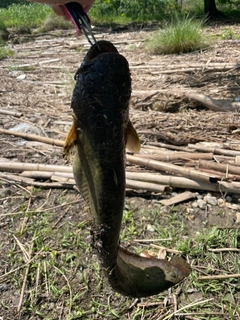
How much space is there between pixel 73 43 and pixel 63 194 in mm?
8594

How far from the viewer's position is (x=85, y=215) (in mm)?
3893

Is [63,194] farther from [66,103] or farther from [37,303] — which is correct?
[66,103]

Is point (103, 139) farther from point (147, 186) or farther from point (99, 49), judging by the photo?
point (147, 186)


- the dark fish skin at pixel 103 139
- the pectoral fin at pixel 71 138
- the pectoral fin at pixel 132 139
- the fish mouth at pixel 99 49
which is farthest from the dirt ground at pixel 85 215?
the fish mouth at pixel 99 49

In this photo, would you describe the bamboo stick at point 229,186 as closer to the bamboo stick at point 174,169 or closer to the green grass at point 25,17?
the bamboo stick at point 174,169

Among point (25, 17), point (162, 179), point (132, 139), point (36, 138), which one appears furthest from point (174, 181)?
point (25, 17)

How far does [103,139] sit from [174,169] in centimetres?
251

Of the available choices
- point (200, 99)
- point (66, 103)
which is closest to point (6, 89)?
point (66, 103)

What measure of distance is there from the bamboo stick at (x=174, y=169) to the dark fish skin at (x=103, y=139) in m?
2.16

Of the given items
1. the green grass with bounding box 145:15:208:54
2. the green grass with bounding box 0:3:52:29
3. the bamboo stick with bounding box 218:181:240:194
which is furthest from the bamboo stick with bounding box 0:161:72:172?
the green grass with bounding box 0:3:52:29

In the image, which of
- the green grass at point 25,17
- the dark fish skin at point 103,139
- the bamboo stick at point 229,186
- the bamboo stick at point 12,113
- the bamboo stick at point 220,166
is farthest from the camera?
Answer: the green grass at point 25,17

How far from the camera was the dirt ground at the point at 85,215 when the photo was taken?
3049 mm

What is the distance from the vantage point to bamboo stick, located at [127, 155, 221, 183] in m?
3.92

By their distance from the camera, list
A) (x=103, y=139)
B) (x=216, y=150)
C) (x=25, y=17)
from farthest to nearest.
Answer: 1. (x=25, y=17)
2. (x=216, y=150)
3. (x=103, y=139)
